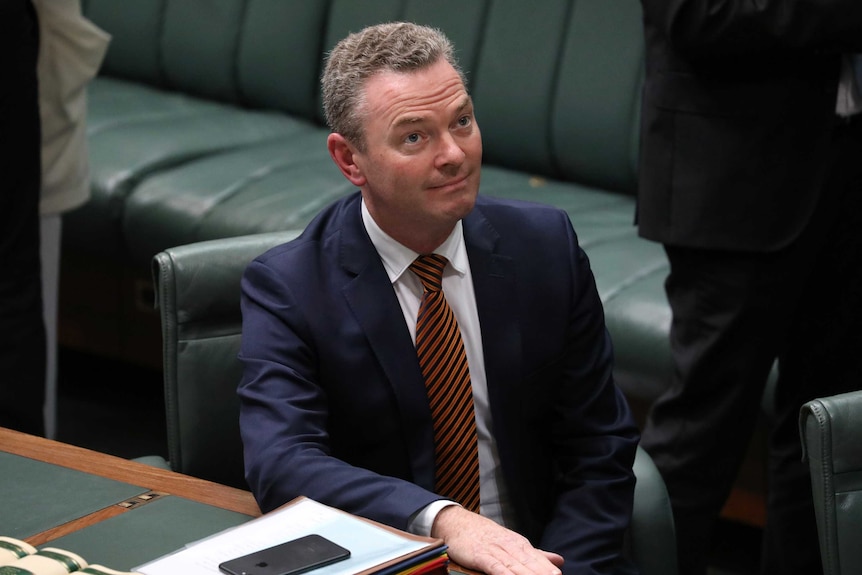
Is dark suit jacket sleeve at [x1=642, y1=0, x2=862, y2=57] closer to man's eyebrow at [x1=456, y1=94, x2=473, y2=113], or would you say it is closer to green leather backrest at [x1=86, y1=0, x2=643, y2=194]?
man's eyebrow at [x1=456, y1=94, x2=473, y2=113]

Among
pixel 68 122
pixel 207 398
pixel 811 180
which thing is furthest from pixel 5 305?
pixel 811 180

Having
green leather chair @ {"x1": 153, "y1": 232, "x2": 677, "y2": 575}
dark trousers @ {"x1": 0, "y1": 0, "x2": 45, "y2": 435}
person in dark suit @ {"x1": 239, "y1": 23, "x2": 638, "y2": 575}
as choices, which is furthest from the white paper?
dark trousers @ {"x1": 0, "y1": 0, "x2": 45, "y2": 435}

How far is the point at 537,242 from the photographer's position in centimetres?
212

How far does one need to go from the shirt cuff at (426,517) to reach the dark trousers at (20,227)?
1420mm

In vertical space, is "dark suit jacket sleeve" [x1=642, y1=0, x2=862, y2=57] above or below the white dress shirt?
above

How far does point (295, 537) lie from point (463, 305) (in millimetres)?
641

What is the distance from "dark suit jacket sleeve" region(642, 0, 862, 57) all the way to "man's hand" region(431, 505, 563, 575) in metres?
1.12

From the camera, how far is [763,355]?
105 inches

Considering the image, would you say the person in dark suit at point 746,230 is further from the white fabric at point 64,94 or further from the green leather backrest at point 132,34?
the green leather backrest at point 132,34

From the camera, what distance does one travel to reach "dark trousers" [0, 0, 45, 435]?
9.36 feet

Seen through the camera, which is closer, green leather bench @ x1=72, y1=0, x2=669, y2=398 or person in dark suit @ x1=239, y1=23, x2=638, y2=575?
person in dark suit @ x1=239, y1=23, x2=638, y2=575

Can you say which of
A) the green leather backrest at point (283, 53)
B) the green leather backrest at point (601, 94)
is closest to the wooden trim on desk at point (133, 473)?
the green leather backrest at point (601, 94)

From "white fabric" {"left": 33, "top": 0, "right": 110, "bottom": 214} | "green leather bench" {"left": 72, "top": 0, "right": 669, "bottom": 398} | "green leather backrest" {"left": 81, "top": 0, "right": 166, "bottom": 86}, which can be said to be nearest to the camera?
"white fabric" {"left": 33, "top": 0, "right": 110, "bottom": 214}

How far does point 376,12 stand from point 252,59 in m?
0.54
